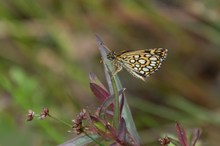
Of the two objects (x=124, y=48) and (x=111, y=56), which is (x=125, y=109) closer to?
(x=111, y=56)

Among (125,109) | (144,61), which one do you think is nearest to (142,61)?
(144,61)

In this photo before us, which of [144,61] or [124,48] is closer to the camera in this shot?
[144,61]

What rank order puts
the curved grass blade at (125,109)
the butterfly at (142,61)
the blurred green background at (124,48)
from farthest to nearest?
the blurred green background at (124,48), the butterfly at (142,61), the curved grass blade at (125,109)

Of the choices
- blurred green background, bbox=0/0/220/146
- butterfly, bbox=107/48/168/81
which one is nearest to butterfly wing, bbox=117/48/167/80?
butterfly, bbox=107/48/168/81

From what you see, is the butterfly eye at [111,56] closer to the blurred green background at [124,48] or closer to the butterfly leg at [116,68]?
the butterfly leg at [116,68]

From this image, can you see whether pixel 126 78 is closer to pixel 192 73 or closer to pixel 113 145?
pixel 192 73

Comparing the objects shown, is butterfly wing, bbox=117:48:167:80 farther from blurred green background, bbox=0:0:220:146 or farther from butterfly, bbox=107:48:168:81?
blurred green background, bbox=0:0:220:146

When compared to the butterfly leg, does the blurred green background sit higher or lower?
higher

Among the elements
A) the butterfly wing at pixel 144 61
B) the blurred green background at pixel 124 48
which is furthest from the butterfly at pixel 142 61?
the blurred green background at pixel 124 48
